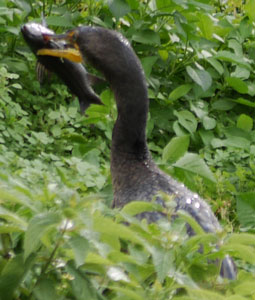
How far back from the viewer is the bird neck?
439 centimetres

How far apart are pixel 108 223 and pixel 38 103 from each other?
4758 mm

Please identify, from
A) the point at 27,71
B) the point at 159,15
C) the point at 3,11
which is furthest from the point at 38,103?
the point at 159,15

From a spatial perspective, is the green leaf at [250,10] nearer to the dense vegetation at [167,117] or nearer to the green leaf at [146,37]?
the dense vegetation at [167,117]

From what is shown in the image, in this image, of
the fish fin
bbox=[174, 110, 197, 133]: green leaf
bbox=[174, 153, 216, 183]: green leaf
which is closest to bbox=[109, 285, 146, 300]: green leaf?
bbox=[174, 153, 216, 183]: green leaf

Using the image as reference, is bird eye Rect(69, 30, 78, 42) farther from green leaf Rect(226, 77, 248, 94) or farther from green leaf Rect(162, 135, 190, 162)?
green leaf Rect(226, 77, 248, 94)

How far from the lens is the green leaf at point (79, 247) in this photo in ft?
4.86

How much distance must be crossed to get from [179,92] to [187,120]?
239 millimetres

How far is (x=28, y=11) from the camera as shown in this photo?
21.1 ft

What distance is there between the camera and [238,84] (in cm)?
687

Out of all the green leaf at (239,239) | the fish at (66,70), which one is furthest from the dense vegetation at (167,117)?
the fish at (66,70)

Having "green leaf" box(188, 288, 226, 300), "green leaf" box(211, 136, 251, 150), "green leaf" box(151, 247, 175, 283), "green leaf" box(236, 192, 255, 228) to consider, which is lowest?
"green leaf" box(211, 136, 251, 150)

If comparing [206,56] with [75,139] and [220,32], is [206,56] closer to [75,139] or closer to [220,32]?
[220,32]

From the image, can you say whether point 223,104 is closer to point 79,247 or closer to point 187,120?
point 187,120

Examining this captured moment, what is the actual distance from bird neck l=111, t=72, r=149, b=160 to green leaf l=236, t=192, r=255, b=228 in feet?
3.62
